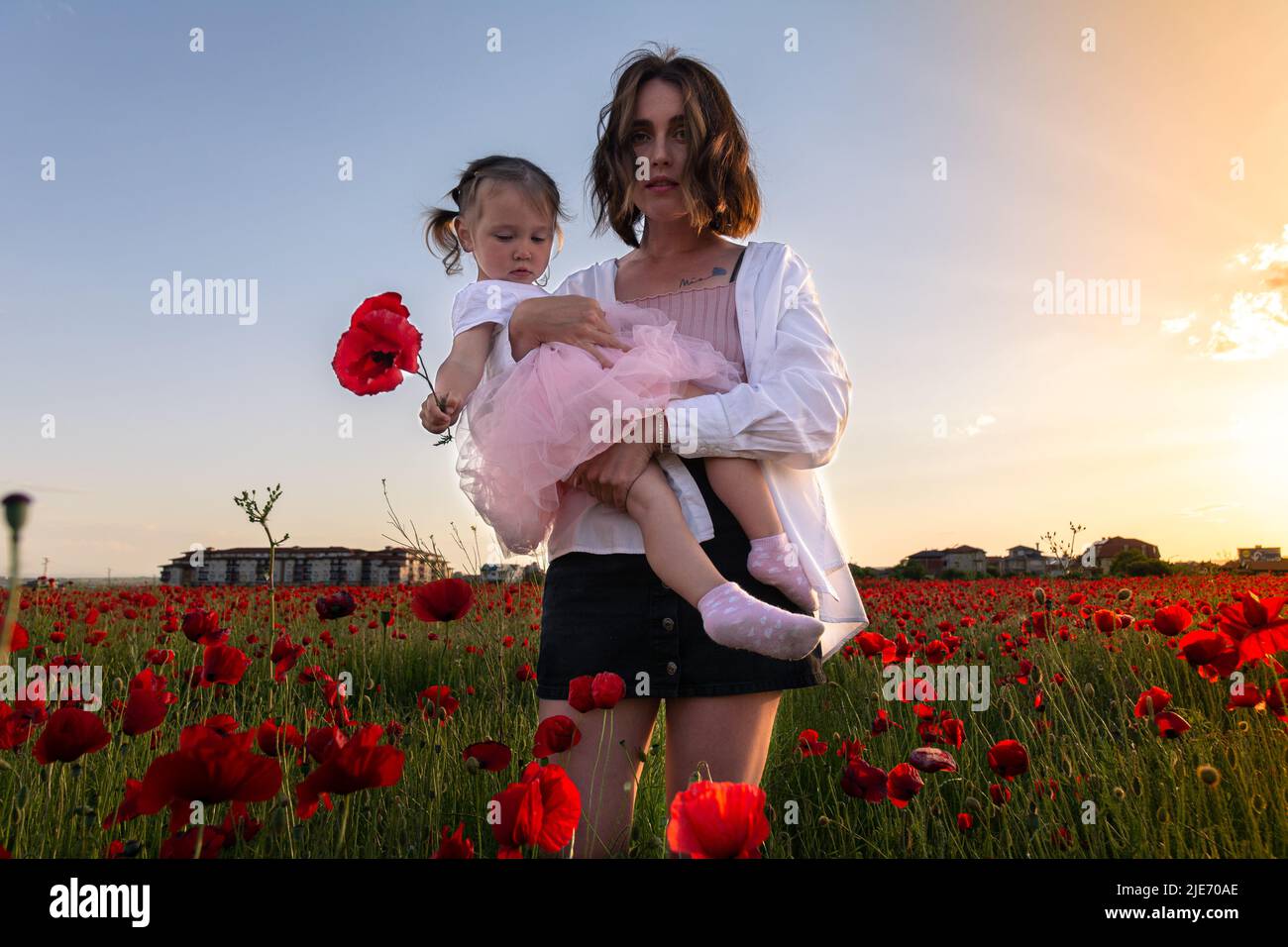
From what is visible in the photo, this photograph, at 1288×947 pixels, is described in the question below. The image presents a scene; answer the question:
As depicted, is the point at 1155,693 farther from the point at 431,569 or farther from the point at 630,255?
the point at 431,569

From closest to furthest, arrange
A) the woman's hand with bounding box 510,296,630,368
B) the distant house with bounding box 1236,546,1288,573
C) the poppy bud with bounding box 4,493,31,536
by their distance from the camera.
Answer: the poppy bud with bounding box 4,493,31,536 → the woman's hand with bounding box 510,296,630,368 → the distant house with bounding box 1236,546,1288,573

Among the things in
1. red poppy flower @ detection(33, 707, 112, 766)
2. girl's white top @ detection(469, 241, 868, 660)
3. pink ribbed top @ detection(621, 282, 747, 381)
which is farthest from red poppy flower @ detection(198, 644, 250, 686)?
pink ribbed top @ detection(621, 282, 747, 381)

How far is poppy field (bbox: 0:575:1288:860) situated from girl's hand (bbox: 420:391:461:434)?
38 centimetres

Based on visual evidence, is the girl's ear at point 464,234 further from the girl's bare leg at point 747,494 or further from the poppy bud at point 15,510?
the poppy bud at point 15,510

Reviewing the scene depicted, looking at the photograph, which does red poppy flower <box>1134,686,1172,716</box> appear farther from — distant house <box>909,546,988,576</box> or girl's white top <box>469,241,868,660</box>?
distant house <box>909,546,988,576</box>

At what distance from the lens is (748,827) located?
1.05 m

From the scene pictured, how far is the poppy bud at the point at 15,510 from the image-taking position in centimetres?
63

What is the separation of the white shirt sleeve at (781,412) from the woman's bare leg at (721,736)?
0.52 meters

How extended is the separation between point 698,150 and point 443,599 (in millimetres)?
1205

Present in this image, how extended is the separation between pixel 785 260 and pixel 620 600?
89cm

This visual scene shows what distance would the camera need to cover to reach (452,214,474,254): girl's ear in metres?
2.71

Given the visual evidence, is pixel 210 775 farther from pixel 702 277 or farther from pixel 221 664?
pixel 702 277

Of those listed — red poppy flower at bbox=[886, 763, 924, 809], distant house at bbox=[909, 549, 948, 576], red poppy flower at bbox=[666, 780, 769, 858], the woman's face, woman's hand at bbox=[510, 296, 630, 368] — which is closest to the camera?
red poppy flower at bbox=[666, 780, 769, 858]

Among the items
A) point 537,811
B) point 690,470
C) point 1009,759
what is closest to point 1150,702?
point 1009,759
